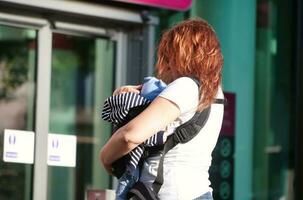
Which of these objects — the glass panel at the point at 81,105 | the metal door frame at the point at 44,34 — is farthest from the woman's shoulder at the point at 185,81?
the glass panel at the point at 81,105

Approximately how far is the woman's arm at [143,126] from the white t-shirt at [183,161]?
38 millimetres

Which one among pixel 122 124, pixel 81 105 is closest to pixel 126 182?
pixel 122 124

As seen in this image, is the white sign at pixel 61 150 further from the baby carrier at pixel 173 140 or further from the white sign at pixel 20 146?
the baby carrier at pixel 173 140

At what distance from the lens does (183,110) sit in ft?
9.08

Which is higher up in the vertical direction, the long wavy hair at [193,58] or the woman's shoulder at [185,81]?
the long wavy hair at [193,58]

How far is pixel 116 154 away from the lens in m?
2.74

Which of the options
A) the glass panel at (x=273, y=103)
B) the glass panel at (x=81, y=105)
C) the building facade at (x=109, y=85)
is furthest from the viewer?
the glass panel at (x=273, y=103)

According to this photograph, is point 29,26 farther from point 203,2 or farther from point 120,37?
point 203,2

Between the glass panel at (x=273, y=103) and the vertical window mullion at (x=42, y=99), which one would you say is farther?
the glass panel at (x=273, y=103)

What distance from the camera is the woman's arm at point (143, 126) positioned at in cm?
265

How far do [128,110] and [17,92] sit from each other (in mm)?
3297

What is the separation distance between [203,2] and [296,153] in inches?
61.3

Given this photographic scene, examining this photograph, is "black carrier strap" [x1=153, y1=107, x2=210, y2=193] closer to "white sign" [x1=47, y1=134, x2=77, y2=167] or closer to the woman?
the woman

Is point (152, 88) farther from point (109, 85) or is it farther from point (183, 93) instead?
point (109, 85)
